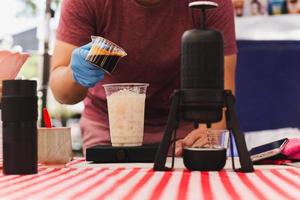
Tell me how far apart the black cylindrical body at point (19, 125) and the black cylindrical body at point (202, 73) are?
1.05 feet

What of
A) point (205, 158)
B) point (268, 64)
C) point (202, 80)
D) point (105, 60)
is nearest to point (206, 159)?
point (205, 158)

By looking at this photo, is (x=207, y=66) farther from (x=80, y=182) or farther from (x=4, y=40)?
(x=4, y=40)

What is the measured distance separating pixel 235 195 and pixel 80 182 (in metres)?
0.31

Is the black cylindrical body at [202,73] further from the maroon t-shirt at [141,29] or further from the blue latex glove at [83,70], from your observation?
the maroon t-shirt at [141,29]

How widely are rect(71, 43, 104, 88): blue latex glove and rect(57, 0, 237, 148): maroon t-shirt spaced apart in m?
0.36

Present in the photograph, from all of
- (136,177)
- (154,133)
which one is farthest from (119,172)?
(154,133)

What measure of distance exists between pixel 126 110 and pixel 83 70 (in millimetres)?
190

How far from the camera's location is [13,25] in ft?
16.7

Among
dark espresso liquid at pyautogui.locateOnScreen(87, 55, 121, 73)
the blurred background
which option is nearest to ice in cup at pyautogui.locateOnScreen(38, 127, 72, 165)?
dark espresso liquid at pyautogui.locateOnScreen(87, 55, 121, 73)

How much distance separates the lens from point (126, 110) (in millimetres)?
1365

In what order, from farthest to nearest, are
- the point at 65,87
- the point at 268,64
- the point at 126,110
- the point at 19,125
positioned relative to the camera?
the point at 268,64 → the point at 65,87 → the point at 126,110 → the point at 19,125

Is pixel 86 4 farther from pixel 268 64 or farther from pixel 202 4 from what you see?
pixel 268 64

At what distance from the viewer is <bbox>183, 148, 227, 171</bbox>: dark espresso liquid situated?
1.19m

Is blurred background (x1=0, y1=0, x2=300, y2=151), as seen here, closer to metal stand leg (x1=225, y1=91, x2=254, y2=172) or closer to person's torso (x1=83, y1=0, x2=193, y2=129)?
person's torso (x1=83, y1=0, x2=193, y2=129)
